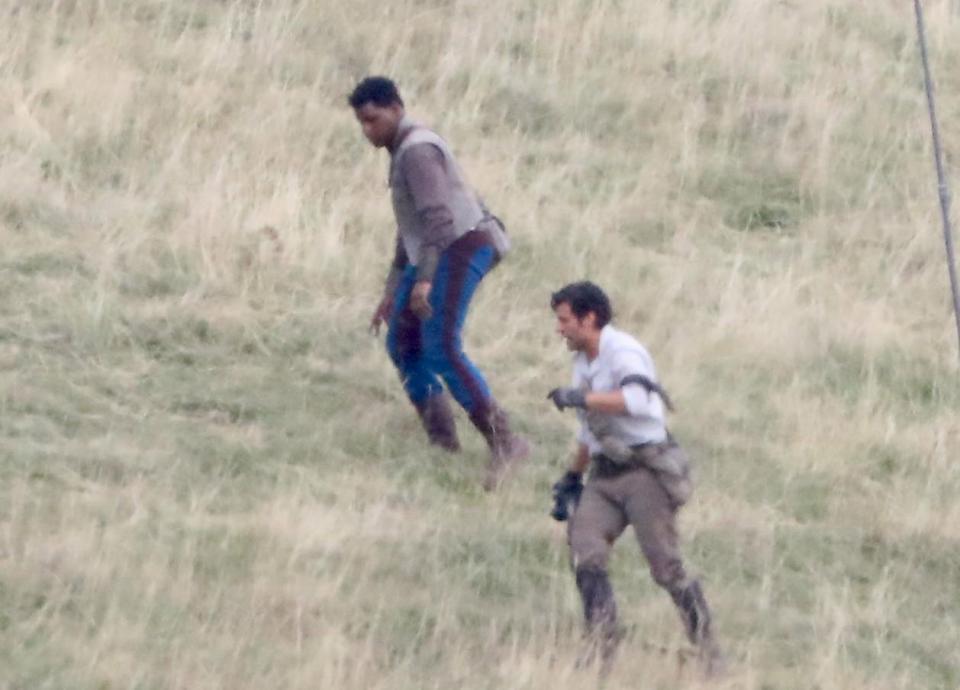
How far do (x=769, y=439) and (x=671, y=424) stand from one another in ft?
1.40

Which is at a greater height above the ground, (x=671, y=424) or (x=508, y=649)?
(x=671, y=424)

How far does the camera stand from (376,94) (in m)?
7.59

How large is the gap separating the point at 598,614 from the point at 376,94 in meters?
2.34

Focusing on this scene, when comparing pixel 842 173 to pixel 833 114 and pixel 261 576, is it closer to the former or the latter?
pixel 833 114

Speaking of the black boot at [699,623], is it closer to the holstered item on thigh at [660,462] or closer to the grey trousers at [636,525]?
the grey trousers at [636,525]

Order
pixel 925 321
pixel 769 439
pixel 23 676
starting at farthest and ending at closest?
pixel 925 321 < pixel 769 439 < pixel 23 676

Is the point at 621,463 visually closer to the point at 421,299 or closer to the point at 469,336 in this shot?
the point at 421,299

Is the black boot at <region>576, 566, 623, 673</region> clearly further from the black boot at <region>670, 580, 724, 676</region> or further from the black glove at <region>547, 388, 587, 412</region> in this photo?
the black glove at <region>547, 388, 587, 412</region>

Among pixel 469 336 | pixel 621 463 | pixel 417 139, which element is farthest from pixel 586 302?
pixel 469 336

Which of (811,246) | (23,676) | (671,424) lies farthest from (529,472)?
(811,246)

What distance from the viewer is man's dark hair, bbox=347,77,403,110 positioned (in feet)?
24.9

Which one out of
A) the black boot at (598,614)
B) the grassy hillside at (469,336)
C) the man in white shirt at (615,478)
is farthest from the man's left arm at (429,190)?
the black boot at (598,614)

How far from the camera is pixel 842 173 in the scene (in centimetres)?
1176

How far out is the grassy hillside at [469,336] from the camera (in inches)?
257
